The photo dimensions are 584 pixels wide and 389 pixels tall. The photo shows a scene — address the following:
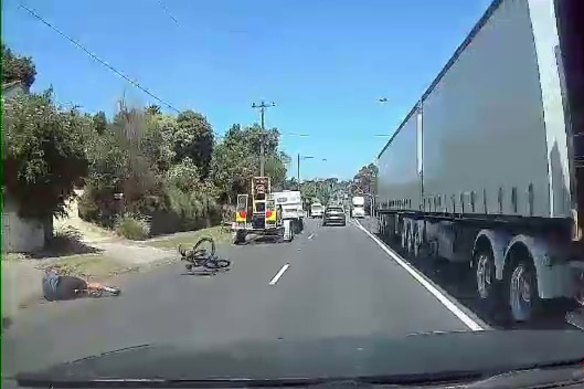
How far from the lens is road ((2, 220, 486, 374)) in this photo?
793 centimetres

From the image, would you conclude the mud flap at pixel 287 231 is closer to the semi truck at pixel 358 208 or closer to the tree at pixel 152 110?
the tree at pixel 152 110

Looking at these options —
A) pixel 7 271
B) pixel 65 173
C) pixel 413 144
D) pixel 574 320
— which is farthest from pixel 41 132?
pixel 7 271

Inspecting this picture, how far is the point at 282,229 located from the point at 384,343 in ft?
109

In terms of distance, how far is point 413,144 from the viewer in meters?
23.7

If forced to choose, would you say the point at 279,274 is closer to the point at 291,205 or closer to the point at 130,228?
the point at 130,228

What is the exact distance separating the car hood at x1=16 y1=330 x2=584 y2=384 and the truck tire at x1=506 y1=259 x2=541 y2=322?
149 inches

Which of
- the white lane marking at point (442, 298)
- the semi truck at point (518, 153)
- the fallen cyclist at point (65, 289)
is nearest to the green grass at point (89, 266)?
the fallen cyclist at point (65, 289)

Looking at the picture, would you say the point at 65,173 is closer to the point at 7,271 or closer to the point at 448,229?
the point at 448,229

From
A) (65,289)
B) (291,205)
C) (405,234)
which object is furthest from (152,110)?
(65,289)

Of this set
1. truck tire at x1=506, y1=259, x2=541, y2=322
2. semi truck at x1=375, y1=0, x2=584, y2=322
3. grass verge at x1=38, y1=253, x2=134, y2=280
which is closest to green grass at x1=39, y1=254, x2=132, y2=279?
grass verge at x1=38, y1=253, x2=134, y2=280

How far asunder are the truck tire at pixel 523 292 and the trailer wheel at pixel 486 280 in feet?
3.50

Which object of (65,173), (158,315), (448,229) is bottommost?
(158,315)

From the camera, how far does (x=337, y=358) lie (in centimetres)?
513

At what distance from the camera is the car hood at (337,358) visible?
4477 millimetres
